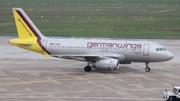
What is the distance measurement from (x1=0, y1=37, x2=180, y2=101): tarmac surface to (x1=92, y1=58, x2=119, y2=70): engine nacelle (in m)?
0.88

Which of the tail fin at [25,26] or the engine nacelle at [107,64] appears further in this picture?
the tail fin at [25,26]

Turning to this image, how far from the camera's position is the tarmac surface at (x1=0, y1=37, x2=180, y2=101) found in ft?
158

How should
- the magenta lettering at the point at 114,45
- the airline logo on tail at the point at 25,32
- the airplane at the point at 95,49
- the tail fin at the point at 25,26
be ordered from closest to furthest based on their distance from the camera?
1. the airplane at the point at 95,49
2. the magenta lettering at the point at 114,45
3. the airline logo on tail at the point at 25,32
4. the tail fin at the point at 25,26

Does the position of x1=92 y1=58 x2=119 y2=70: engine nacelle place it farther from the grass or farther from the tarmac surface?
the grass

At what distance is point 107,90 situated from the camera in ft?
167

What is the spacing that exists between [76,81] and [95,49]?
8.41 meters

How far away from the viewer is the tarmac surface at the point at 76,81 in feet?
158

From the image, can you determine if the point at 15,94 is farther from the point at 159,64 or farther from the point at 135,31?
the point at 135,31

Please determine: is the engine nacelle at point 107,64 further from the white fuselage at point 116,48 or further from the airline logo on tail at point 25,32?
the airline logo on tail at point 25,32

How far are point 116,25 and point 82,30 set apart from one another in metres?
11.9

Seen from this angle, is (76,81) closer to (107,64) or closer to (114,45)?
(107,64)

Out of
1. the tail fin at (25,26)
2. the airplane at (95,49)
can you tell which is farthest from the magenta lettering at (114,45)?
the tail fin at (25,26)

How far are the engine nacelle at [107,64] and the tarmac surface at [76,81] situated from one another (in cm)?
88

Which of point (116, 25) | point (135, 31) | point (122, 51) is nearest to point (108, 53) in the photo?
point (122, 51)
